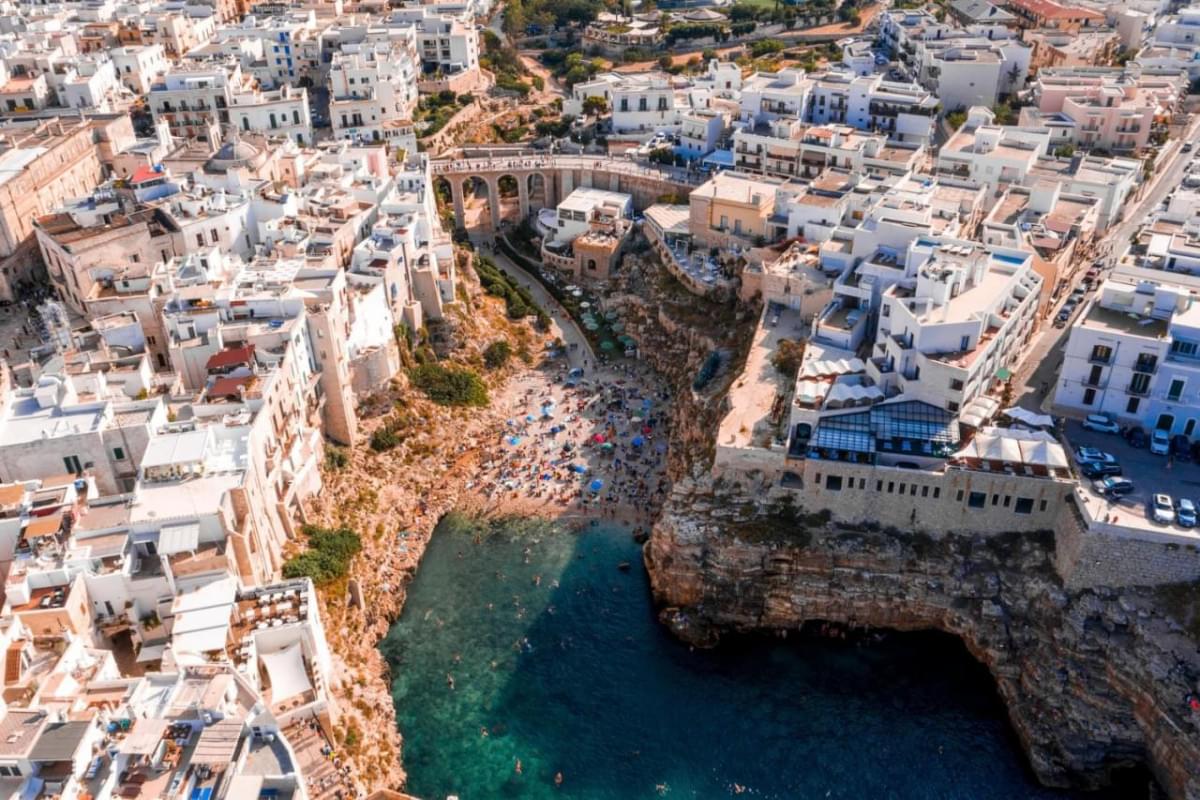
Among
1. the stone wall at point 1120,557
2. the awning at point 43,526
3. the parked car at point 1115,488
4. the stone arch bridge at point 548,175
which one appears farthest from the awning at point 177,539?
the stone arch bridge at point 548,175

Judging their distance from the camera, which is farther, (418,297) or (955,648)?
(418,297)

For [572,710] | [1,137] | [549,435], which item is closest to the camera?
[572,710]

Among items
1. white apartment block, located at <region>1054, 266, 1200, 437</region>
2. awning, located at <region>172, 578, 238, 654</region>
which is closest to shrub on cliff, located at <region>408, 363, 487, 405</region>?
awning, located at <region>172, 578, 238, 654</region>

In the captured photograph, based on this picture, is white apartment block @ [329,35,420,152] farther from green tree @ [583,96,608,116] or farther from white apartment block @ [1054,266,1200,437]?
white apartment block @ [1054,266,1200,437]

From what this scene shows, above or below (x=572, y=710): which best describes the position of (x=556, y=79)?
above

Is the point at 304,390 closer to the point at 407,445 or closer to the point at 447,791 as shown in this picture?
the point at 407,445

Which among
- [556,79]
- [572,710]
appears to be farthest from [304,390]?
[556,79]

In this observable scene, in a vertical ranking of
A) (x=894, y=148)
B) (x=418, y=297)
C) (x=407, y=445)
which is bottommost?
(x=407, y=445)
